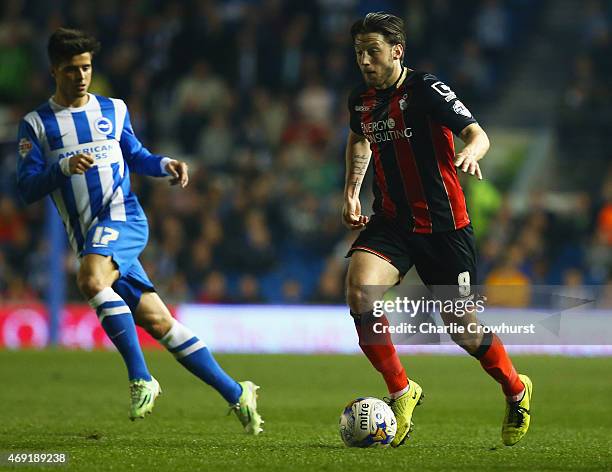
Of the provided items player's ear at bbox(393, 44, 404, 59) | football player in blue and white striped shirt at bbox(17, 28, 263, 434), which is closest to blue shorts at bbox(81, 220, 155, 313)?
football player in blue and white striped shirt at bbox(17, 28, 263, 434)

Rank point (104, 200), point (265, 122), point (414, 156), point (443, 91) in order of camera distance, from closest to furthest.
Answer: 1. point (443, 91)
2. point (414, 156)
3. point (104, 200)
4. point (265, 122)

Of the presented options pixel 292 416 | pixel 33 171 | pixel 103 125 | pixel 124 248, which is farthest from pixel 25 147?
pixel 292 416

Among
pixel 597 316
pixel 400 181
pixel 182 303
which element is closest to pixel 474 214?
pixel 597 316

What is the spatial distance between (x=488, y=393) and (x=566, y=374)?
1861 mm

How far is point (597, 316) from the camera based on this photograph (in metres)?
12.4

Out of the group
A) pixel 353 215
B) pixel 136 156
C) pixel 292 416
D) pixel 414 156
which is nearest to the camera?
pixel 414 156

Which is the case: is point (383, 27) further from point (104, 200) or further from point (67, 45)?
point (104, 200)

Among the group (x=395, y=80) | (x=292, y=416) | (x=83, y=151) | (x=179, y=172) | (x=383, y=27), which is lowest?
(x=292, y=416)

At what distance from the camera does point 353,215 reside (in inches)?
241

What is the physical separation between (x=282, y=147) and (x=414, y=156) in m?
10.9

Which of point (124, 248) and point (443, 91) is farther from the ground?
point (443, 91)

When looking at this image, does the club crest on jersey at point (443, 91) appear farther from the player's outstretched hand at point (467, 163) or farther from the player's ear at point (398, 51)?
the player's outstretched hand at point (467, 163)

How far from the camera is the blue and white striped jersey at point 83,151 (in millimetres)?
6336

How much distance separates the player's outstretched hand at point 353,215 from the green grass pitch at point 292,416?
43.6 inches
